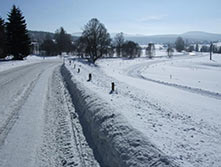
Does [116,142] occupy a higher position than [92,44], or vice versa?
[92,44]

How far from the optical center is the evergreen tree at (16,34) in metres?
39.8

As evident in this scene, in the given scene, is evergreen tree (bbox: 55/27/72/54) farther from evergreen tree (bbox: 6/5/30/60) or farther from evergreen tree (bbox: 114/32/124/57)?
evergreen tree (bbox: 6/5/30/60)

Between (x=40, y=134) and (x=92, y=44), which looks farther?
(x=92, y=44)

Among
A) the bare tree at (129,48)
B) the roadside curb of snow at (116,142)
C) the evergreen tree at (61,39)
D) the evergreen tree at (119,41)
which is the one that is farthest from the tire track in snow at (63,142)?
the bare tree at (129,48)

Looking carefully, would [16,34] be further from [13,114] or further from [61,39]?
[61,39]

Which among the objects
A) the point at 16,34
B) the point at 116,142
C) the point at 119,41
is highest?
the point at 119,41

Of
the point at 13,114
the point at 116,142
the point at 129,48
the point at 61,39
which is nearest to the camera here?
the point at 116,142

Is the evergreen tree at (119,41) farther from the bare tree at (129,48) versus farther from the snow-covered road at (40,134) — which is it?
the snow-covered road at (40,134)

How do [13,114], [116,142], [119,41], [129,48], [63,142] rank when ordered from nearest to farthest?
[116,142]
[63,142]
[13,114]
[119,41]
[129,48]

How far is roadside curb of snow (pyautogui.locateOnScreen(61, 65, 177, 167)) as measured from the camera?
14.1ft

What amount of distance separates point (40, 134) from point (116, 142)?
9.10 feet

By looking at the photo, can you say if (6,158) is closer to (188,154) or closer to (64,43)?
(188,154)

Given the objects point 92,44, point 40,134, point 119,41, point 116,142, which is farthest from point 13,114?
point 119,41

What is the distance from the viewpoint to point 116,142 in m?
5.16
